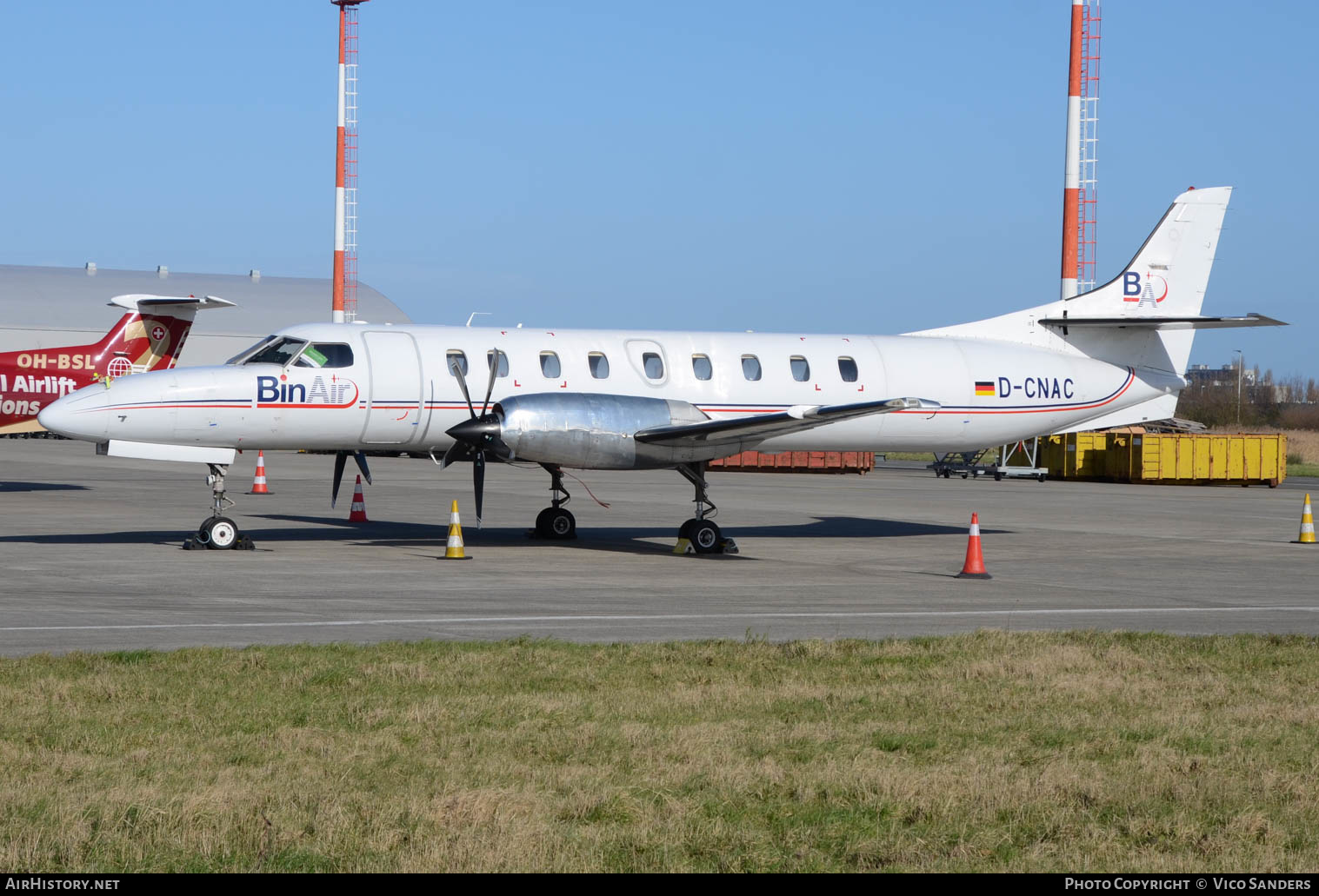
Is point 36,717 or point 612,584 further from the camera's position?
point 612,584

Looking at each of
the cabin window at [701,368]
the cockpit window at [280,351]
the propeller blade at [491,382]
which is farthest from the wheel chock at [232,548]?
the cabin window at [701,368]

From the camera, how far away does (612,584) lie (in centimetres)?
1700

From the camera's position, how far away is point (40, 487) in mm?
34781

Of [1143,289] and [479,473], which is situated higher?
[1143,289]

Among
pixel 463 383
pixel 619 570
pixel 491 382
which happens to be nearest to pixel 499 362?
pixel 491 382

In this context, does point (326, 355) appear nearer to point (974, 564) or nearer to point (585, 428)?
point (585, 428)

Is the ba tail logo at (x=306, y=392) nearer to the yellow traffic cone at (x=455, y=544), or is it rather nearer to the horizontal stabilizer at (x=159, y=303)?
the yellow traffic cone at (x=455, y=544)

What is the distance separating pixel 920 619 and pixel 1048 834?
7593mm

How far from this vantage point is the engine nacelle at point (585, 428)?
1903 cm

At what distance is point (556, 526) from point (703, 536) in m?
3.19

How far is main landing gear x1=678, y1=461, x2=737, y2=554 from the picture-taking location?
20.7 meters

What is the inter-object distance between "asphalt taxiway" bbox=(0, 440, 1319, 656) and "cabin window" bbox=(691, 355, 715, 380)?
280cm

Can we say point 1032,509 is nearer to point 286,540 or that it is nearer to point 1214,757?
point 286,540

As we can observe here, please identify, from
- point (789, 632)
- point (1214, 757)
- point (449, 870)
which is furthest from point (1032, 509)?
point (449, 870)
